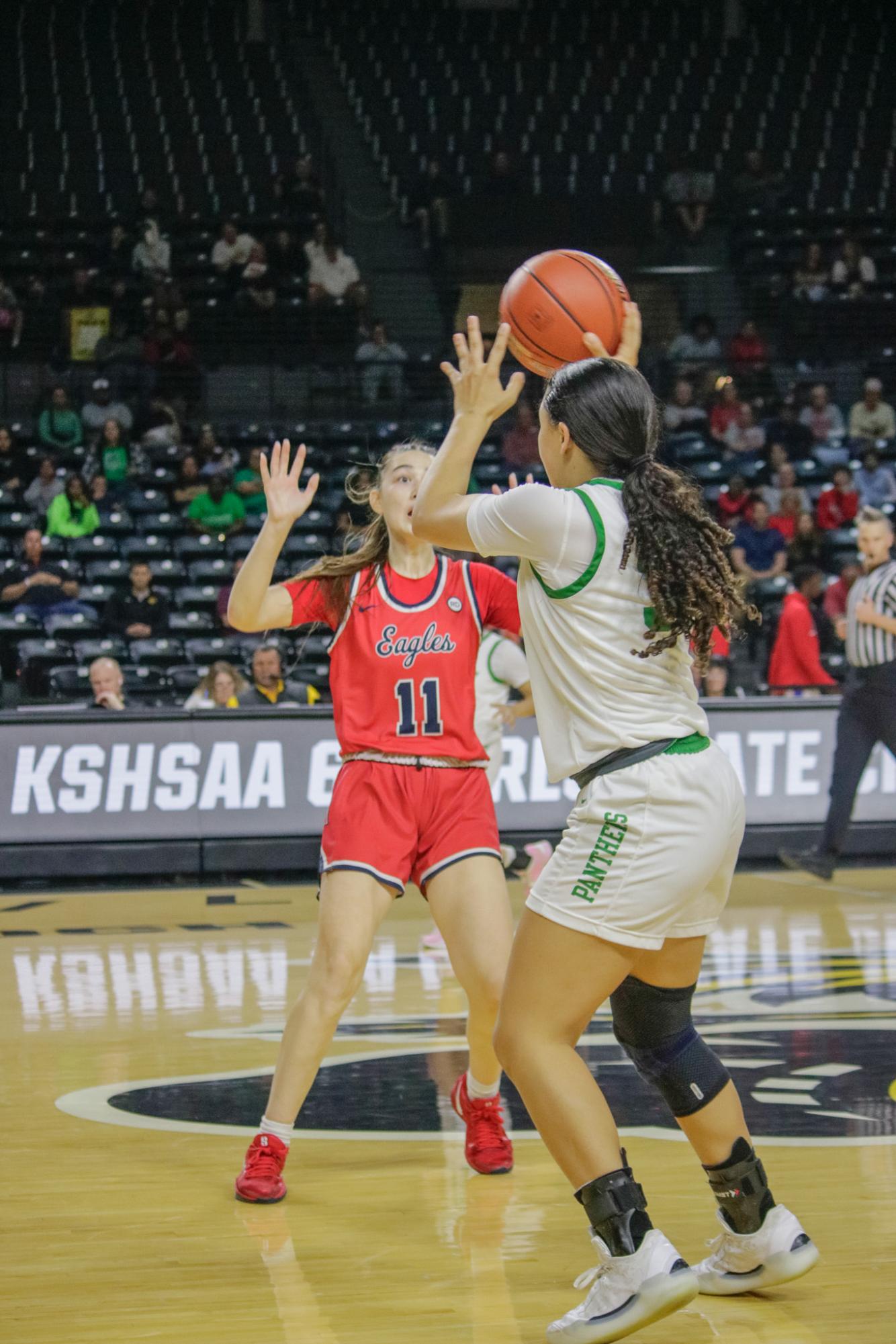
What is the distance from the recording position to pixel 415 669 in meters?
4.44

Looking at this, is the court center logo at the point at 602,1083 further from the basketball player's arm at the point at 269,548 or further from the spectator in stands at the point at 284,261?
the spectator in stands at the point at 284,261

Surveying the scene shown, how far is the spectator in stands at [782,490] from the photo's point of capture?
16.3m

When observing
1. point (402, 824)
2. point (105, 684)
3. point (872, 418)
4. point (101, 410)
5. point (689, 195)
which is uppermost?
point (689, 195)

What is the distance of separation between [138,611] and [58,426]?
3.13 metres

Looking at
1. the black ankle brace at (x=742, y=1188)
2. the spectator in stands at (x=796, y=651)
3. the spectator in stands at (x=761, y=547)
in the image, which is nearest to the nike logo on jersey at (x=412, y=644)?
the black ankle brace at (x=742, y=1188)

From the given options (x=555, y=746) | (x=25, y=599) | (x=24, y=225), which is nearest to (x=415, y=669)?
(x=555, y=746)

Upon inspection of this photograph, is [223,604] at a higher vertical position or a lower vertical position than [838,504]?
lower

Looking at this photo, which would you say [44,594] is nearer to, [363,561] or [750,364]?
[750,364]

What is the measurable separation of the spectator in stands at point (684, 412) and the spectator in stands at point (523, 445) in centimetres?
165

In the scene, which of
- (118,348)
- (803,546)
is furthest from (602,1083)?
(118,348)

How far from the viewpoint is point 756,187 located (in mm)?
20953

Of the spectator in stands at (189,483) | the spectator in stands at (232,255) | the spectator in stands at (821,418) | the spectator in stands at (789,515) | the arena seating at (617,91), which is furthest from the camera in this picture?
the arena seating at (617,91)

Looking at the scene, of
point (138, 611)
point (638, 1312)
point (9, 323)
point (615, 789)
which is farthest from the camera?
point (9, 323)

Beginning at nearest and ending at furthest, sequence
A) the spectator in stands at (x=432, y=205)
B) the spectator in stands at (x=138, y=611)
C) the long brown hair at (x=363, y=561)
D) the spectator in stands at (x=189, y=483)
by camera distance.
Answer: the long brown hair at (x=363, y=561)
the spectator in stands at (x=138, y=611)
the spectator in stands at (x=189, y=483)
the spectator in stands at (x=432, y=205)
